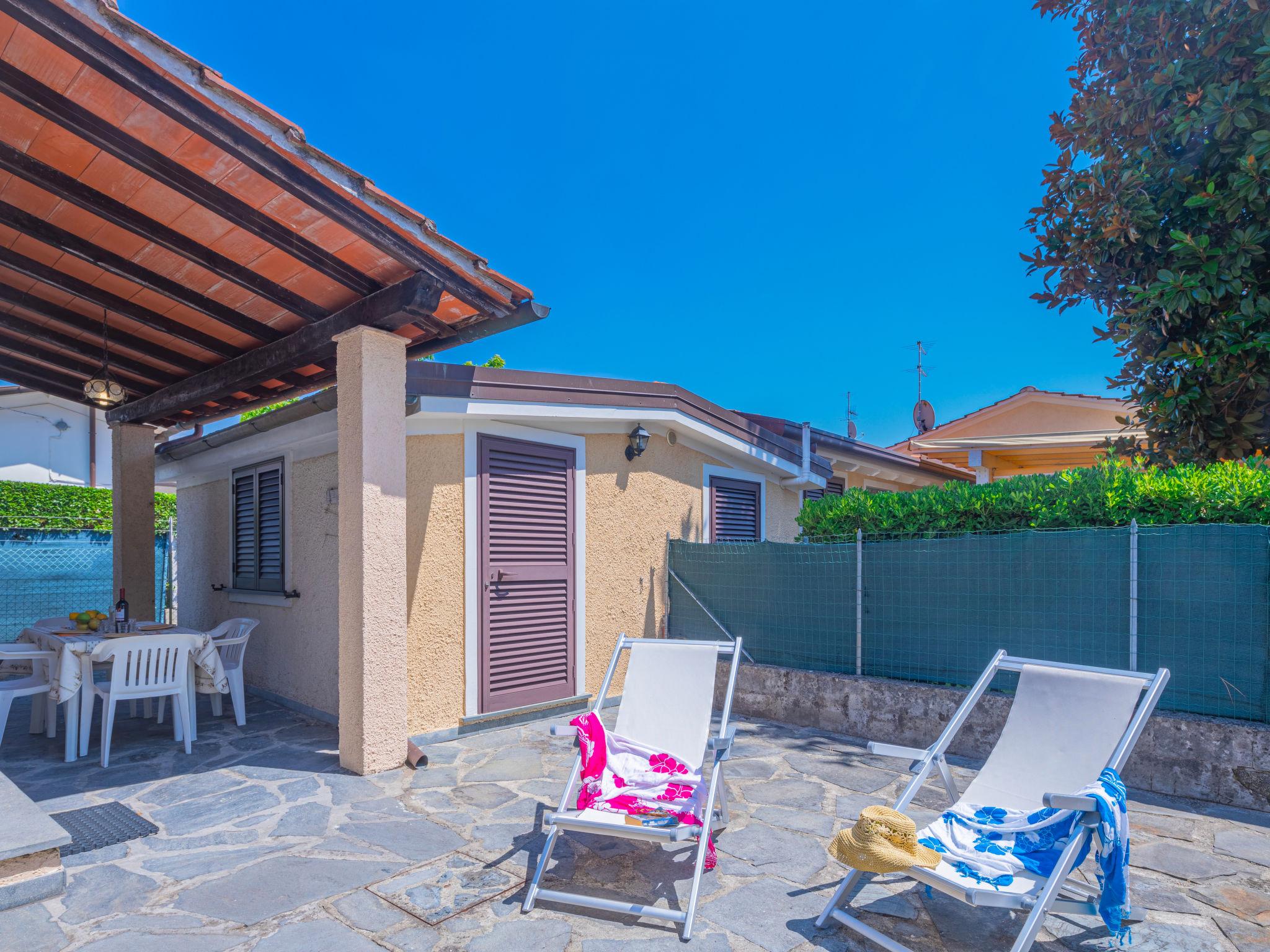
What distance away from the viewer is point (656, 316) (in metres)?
24.7

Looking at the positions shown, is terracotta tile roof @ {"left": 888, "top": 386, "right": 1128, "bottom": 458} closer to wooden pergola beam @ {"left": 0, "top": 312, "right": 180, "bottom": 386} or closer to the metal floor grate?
wooden pergola beam @ {"left": 0, "top": 312, "right": 180, "bottom": 386}

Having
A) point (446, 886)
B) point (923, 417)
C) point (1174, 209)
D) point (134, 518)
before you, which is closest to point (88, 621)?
point (134, 518)

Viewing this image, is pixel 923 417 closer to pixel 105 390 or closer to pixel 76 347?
pixel 105 390

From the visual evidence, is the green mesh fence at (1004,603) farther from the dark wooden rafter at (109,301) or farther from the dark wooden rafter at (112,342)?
the dark wooden rafter at (109,301)

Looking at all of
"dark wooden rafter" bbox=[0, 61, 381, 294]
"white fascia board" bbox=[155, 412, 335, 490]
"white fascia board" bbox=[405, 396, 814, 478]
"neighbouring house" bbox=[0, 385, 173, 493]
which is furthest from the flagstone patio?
"neighbouring house" bbox=[0, 385, 173, 493]

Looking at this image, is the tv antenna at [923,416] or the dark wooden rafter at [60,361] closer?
the dark wooden rafter at [60,361]

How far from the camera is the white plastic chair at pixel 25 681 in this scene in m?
5.42

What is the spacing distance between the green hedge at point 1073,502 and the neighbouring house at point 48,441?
18325 mm

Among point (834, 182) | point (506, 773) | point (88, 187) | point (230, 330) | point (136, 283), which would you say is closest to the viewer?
point (88, 187)

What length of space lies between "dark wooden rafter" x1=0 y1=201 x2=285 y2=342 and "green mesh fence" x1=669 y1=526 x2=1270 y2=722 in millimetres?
4719

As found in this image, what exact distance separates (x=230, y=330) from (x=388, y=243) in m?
2.51

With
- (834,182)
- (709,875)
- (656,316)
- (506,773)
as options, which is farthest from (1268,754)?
(656,316)

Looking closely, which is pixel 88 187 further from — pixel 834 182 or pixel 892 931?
pixel 834 182

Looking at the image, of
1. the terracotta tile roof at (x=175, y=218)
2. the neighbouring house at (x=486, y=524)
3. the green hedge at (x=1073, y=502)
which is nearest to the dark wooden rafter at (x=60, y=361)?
the terracotta tile roof at (x=175, y=218)
